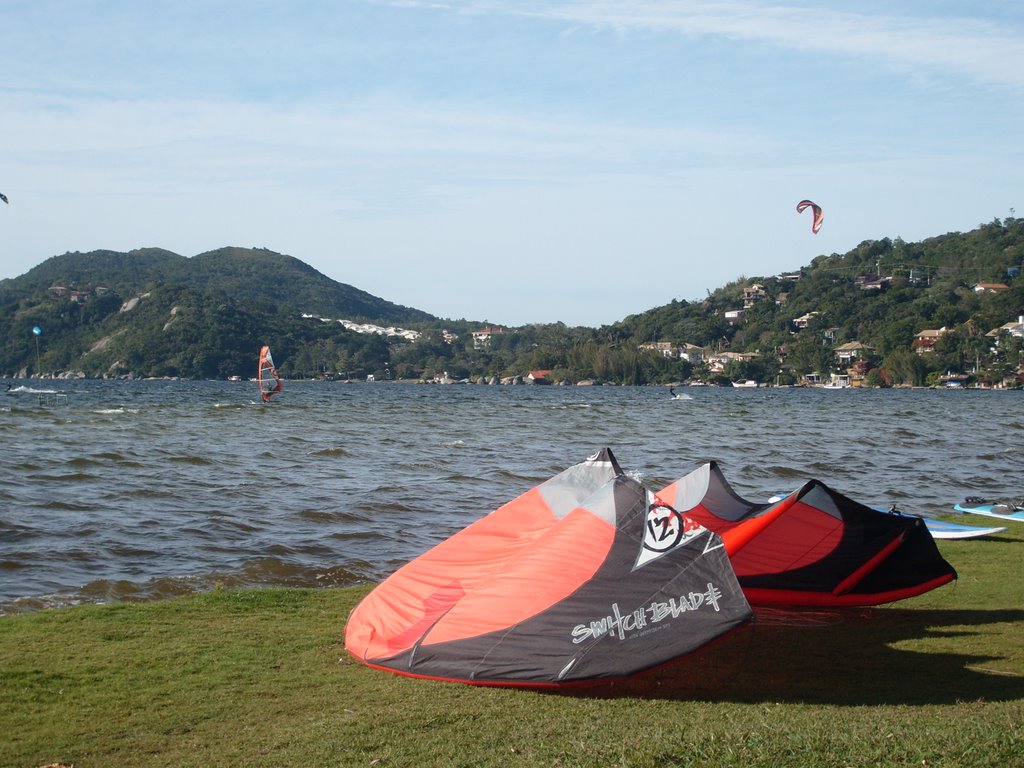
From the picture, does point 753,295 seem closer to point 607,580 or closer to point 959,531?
point 959,531

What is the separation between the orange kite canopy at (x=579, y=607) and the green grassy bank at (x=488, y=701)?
180 millimetres

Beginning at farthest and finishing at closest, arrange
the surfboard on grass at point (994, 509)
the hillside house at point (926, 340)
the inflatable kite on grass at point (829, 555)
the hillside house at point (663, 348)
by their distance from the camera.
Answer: the hillside house at point (663, 348) → the hillside house at point (926, 340) → the surfboard on grass at point (994, 509) → the inflatable kite on grass at point (829, 555)

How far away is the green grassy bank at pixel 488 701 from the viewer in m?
5.22

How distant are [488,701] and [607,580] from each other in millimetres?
1090

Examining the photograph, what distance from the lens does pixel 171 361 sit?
139250mm

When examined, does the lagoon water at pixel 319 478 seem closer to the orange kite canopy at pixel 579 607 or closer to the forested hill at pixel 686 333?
the orange kite canopy at pixel 579 607

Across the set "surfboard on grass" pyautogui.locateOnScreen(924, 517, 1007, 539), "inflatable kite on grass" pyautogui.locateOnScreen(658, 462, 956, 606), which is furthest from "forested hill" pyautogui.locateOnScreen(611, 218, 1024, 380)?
"inflatable kite on grass" pyautogui.locateOnScreen(658, 462, 956, 606)

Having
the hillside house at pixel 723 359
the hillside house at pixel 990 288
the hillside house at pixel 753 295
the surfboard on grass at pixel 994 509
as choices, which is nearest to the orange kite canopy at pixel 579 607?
the surfboard on grass at pixel 994 509

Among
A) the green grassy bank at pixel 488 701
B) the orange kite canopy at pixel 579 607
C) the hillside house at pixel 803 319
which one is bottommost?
the green grassy bank at pixel 488 701

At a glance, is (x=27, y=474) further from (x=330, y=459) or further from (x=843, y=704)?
(x=843, y=704)

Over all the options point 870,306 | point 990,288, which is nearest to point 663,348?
point 870,306

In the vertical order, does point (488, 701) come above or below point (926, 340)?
below

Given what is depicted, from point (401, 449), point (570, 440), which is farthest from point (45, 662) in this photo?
point (570, 440)

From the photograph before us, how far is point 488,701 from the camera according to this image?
6316 millimetres
